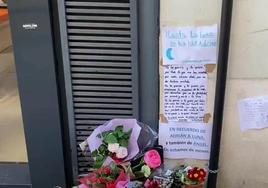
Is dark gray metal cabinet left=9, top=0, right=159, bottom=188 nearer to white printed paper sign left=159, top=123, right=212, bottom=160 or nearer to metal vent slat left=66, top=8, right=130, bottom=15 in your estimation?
metal vent slat left=66, top=8, right=130, bottom=15

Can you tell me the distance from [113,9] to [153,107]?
0.67 m

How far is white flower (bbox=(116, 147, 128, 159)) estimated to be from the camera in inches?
89.7

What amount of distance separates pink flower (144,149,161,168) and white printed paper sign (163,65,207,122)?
0.29 metres

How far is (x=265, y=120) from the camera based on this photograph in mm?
2422

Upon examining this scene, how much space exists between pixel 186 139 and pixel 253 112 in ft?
1.51

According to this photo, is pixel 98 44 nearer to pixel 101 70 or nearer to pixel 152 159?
pixel 101 70

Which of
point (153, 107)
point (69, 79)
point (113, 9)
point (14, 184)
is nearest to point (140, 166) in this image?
point (153, 107)

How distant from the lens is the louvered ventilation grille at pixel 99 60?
2299 millimetres

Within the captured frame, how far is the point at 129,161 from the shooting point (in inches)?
91.8

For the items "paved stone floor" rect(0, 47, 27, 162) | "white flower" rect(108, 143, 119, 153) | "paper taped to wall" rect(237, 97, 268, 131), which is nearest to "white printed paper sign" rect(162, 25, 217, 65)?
"paper taped to wall" rect(237, 97, 268, 131)

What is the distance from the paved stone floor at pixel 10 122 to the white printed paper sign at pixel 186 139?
1389 millimetres

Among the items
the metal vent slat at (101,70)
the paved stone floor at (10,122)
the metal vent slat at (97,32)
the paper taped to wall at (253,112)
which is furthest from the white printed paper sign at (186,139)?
the paved stone floor at (10,122)

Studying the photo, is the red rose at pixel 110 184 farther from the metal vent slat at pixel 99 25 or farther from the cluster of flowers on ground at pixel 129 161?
the metal vent slat at pixel 99 25

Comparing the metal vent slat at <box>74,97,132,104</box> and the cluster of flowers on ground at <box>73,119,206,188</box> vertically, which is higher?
the metal vent slat at <box>74,97,132,104</box>
